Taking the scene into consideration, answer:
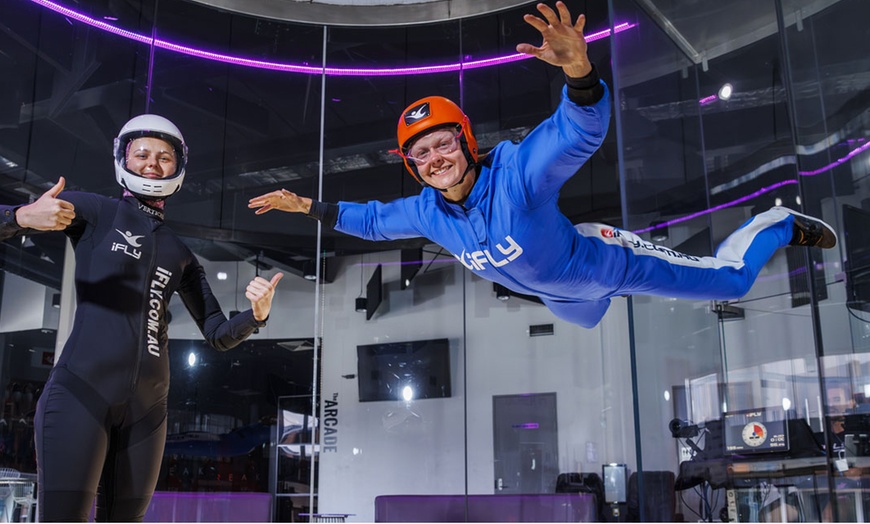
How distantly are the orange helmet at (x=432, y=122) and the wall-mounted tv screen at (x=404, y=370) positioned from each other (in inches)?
132

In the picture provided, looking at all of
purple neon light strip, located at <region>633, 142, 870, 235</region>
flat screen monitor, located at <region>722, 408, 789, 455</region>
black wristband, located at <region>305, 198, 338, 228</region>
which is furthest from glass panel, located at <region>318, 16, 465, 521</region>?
black wristband, located at <region>305, 198, 338, 228</region>

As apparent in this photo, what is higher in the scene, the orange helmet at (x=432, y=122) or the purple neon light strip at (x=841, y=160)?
the purple neon light strip at (x=841, y=160)

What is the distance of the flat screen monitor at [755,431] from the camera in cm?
304

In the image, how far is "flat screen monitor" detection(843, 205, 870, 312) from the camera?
273 centimetres

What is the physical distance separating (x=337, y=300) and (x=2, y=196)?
7.92 feet

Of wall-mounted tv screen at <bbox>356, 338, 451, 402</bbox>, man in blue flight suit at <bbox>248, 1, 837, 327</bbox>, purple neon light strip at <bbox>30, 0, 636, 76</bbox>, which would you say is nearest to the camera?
man in blue flight suit at <bbox>248, 1, 837, 327</bbox>

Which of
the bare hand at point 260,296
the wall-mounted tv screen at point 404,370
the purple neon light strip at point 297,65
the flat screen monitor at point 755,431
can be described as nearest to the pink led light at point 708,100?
the flat screen monitor at point 755,431

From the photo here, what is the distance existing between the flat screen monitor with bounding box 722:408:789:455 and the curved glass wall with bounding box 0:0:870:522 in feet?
0.51

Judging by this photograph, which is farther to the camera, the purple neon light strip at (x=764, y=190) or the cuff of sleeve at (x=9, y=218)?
the purple neon light strip at (x=764, y=190)

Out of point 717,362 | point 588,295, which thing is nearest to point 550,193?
point 588,295

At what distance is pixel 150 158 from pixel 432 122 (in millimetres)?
859

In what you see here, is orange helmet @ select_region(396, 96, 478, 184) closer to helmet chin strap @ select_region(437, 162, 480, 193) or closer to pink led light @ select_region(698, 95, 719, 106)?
helmet chin strap @ select_region(437, 162, 480, 193)

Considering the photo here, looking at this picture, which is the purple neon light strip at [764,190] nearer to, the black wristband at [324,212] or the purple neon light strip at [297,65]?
the black wristband at [324,212]

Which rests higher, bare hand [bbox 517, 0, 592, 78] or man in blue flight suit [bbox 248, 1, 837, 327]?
bare hand [bbox 517, 0, 592, 78]
